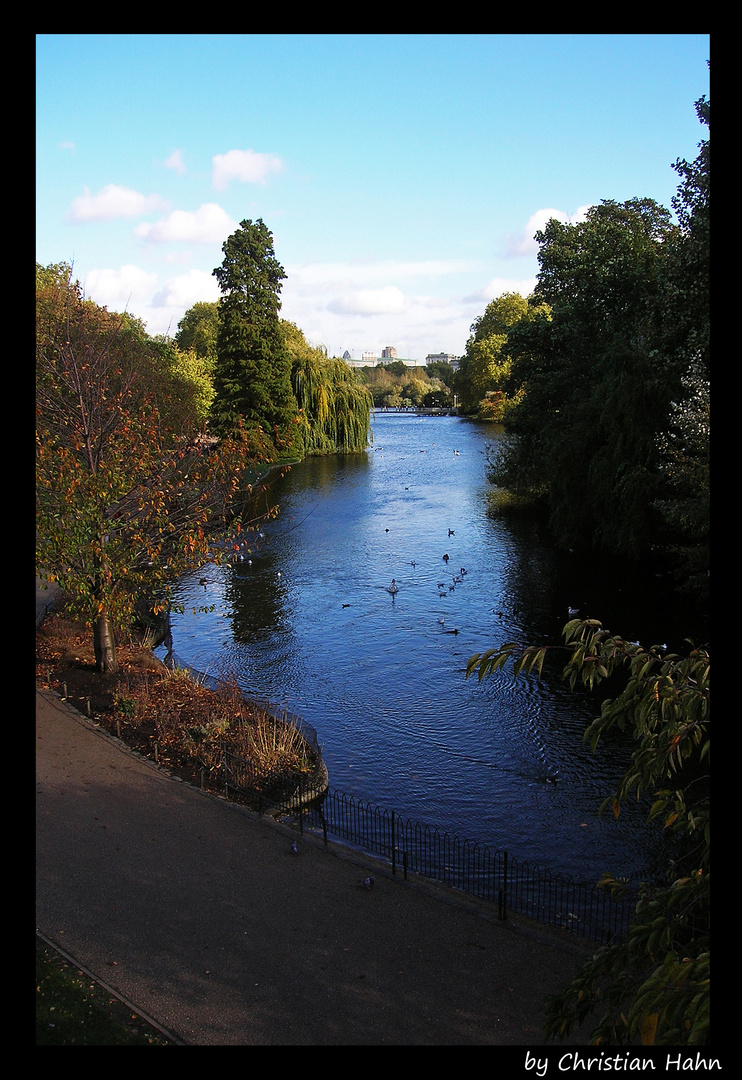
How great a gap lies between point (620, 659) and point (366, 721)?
1418 centimetres

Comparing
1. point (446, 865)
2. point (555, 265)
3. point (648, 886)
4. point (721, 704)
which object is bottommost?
point (446, 865)

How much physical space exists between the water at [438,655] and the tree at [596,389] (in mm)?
2390

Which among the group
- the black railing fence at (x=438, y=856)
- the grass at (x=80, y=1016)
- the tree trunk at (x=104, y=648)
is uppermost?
the tree trunk at (x=104, y=648)

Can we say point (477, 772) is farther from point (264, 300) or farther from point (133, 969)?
point (264, 300)

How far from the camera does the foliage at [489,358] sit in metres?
106

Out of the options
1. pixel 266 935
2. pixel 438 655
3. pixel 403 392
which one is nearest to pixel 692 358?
pixel 438 655

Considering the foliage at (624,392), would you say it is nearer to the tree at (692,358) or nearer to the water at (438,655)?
the tree at (692,358)

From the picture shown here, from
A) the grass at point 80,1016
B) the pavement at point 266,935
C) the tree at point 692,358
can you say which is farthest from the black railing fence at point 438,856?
the tree at point 692,358

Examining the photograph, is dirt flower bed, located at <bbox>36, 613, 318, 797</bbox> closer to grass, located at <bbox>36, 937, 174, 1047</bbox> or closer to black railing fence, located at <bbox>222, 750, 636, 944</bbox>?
black railing fence, located at <bbox>222, 750, 636, 944</bbox>

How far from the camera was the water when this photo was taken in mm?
16328

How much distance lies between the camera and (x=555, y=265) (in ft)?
153

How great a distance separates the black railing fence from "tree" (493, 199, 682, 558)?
19312 mm

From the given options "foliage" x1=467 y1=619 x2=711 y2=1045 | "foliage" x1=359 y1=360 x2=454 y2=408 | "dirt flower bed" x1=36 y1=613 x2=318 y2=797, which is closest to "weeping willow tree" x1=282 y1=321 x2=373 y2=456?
"dirt flower bed" x1=36 y1=613 x2=318 y2=797

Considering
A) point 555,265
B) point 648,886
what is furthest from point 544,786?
point 555,265
